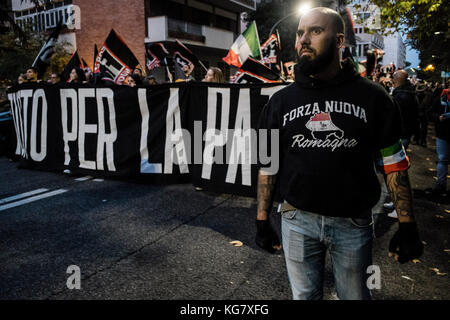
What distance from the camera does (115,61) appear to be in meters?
8.50

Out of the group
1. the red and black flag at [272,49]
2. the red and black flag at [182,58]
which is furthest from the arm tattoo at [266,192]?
the red and black flag at [272,49]

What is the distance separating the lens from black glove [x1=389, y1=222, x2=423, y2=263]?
1.76 metres

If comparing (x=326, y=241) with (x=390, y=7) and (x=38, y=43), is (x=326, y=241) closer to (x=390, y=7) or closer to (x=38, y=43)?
(x=390, y=7)

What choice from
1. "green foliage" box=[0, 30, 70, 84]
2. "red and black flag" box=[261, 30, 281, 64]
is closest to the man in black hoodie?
A: "red and black flag" box=[261, 30, 281, 64]

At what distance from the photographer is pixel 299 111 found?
72.4 inches

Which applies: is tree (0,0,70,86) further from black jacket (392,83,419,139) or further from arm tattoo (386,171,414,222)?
arm tattoo (386,171,414,222)

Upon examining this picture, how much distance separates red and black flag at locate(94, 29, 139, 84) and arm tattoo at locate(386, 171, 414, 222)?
7.65 m

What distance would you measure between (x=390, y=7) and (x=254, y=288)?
12.6 m

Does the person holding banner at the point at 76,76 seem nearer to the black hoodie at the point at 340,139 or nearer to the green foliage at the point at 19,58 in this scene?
the black hoodie at the point at 340,139

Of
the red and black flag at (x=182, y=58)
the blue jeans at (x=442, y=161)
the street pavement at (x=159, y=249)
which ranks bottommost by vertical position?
the street pavement at (x=159, y=249)

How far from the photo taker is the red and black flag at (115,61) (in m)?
8.46

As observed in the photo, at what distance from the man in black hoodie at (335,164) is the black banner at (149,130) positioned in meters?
3.74

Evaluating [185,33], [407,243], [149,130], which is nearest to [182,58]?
[149,130]
